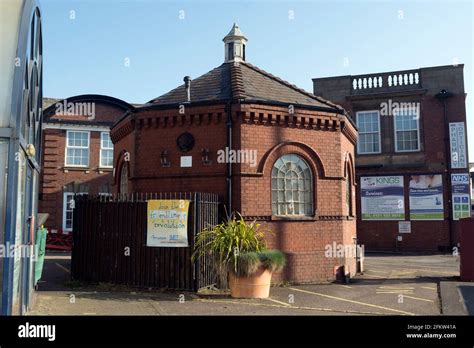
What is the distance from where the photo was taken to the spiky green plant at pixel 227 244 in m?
10.2

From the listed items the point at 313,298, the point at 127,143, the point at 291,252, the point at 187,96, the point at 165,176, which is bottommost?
the point at 313,298

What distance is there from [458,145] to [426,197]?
3302mm

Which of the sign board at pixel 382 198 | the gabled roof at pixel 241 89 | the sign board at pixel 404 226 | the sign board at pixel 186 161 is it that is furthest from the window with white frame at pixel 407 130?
the sign board at pixel 186 161

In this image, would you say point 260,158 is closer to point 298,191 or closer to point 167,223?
point 298,191

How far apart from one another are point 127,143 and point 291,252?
6.29 metres

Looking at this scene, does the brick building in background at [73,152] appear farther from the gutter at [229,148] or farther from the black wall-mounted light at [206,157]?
the gutter at [229,148]

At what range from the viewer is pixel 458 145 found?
24.4 meters

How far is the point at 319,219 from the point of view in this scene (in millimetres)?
12875

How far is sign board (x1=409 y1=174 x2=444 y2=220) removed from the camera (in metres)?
24.4

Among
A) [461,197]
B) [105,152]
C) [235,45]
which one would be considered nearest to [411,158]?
[461,197]

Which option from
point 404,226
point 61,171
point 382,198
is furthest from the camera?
point 61,171

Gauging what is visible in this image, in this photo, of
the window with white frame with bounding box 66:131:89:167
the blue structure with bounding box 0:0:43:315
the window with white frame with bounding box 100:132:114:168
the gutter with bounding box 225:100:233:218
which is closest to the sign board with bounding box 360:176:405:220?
the window with white frame with bounding box 100:132:114:168
